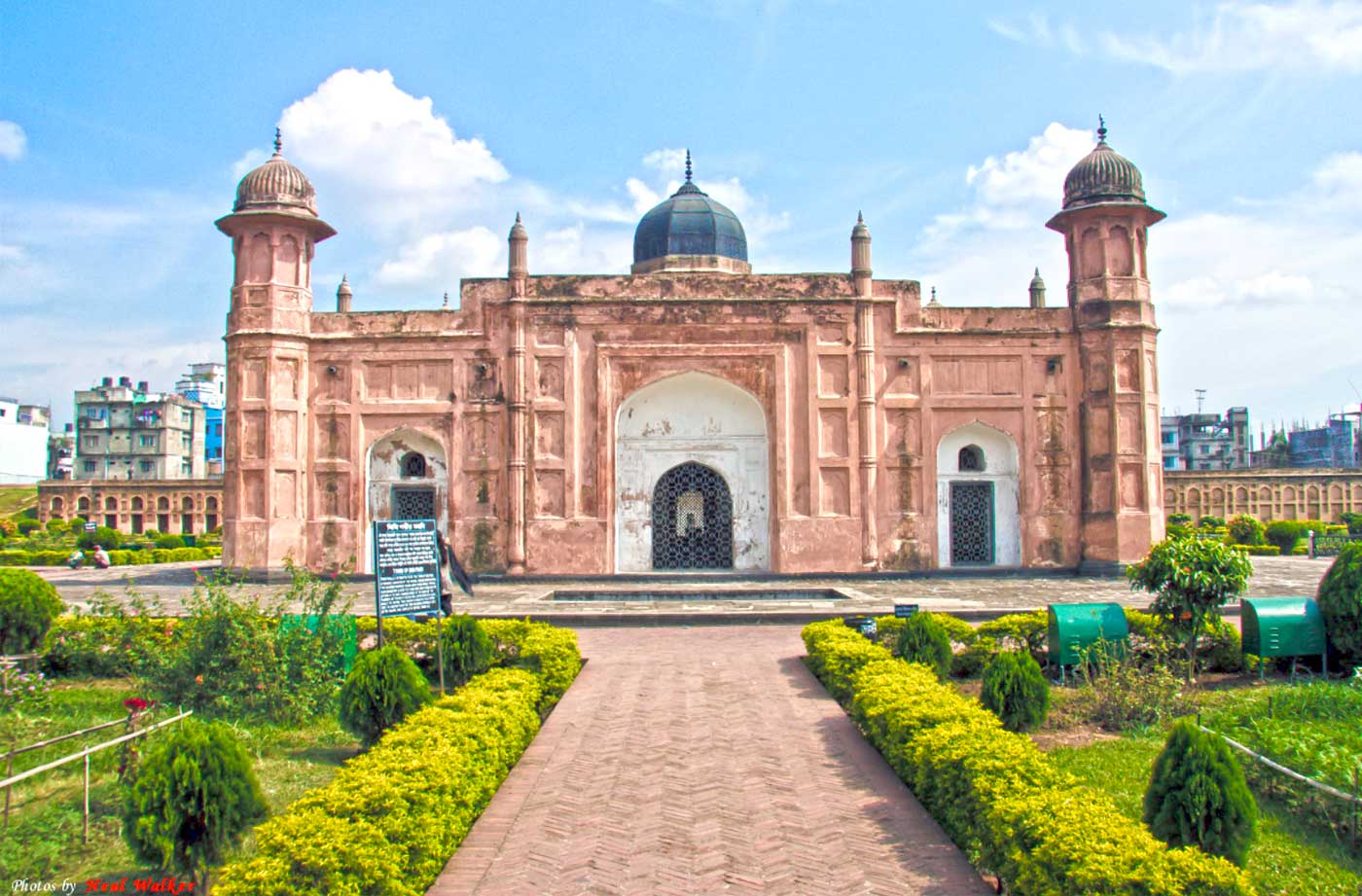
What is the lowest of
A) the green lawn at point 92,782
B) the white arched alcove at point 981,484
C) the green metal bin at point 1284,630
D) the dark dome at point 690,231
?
the green lawn at point 92,782

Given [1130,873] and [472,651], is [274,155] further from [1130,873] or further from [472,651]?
[1130,873]

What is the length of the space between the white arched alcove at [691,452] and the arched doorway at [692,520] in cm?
15

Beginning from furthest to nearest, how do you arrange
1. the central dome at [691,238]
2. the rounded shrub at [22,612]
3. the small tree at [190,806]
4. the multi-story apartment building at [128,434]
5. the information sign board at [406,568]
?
the multi-story apartment building at [128,434] → the central dome at [691,238] → the rounded shrub at [22,612] → the information sign board at [406,568] → the small tree at [190,806]

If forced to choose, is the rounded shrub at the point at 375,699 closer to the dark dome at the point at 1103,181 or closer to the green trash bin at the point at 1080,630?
the green trash bin at the point at 1080,630

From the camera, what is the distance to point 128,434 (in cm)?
6128

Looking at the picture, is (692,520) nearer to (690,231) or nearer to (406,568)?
(690,231)

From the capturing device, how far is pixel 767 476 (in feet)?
65.9

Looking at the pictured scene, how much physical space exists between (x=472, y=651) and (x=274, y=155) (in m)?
15.0

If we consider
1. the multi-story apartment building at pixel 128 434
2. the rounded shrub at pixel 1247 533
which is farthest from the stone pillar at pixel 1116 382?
the multi-story apartment building at pixel 128 434

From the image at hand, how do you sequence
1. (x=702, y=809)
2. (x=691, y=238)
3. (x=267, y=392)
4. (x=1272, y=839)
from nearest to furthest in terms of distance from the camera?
(x=1272, y=839) → (x=702, y=809) → (x=267, y=392) → (x=691, y=238)

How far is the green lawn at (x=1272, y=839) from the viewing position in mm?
4727

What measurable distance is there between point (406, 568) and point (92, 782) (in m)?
3.37

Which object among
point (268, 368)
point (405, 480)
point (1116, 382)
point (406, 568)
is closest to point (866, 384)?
point (1116, 382)

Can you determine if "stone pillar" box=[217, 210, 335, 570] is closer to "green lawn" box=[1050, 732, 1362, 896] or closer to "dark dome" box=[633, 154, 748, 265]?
"dark dome" box=[633, 154, 748, 265]
